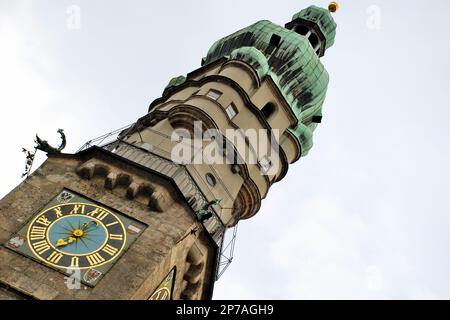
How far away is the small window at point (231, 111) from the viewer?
923 inches

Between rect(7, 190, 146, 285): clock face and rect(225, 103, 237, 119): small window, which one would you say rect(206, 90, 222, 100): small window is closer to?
rect(225, 103, 237, 119): small window

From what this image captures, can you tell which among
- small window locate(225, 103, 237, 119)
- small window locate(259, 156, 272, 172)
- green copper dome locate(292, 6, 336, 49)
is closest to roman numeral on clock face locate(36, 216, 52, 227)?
small window locate(225, 103, 237, 119)

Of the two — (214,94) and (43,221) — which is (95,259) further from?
(214,94)

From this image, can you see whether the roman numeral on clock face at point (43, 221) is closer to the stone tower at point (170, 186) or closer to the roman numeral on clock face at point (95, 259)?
the stone tower at point (170, 186)

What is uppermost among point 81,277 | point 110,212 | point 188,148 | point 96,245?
point 188,148

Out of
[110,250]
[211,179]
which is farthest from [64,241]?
[211,179]

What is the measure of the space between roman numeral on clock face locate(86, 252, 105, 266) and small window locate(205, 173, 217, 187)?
5.22 metres

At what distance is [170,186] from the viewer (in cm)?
1894

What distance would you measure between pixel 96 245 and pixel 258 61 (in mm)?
10566

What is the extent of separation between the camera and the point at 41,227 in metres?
17.2

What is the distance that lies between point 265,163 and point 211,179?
3.80 m

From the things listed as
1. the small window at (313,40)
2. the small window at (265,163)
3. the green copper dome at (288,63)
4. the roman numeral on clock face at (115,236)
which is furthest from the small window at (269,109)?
the roman numeral on clock face at (115,236)
